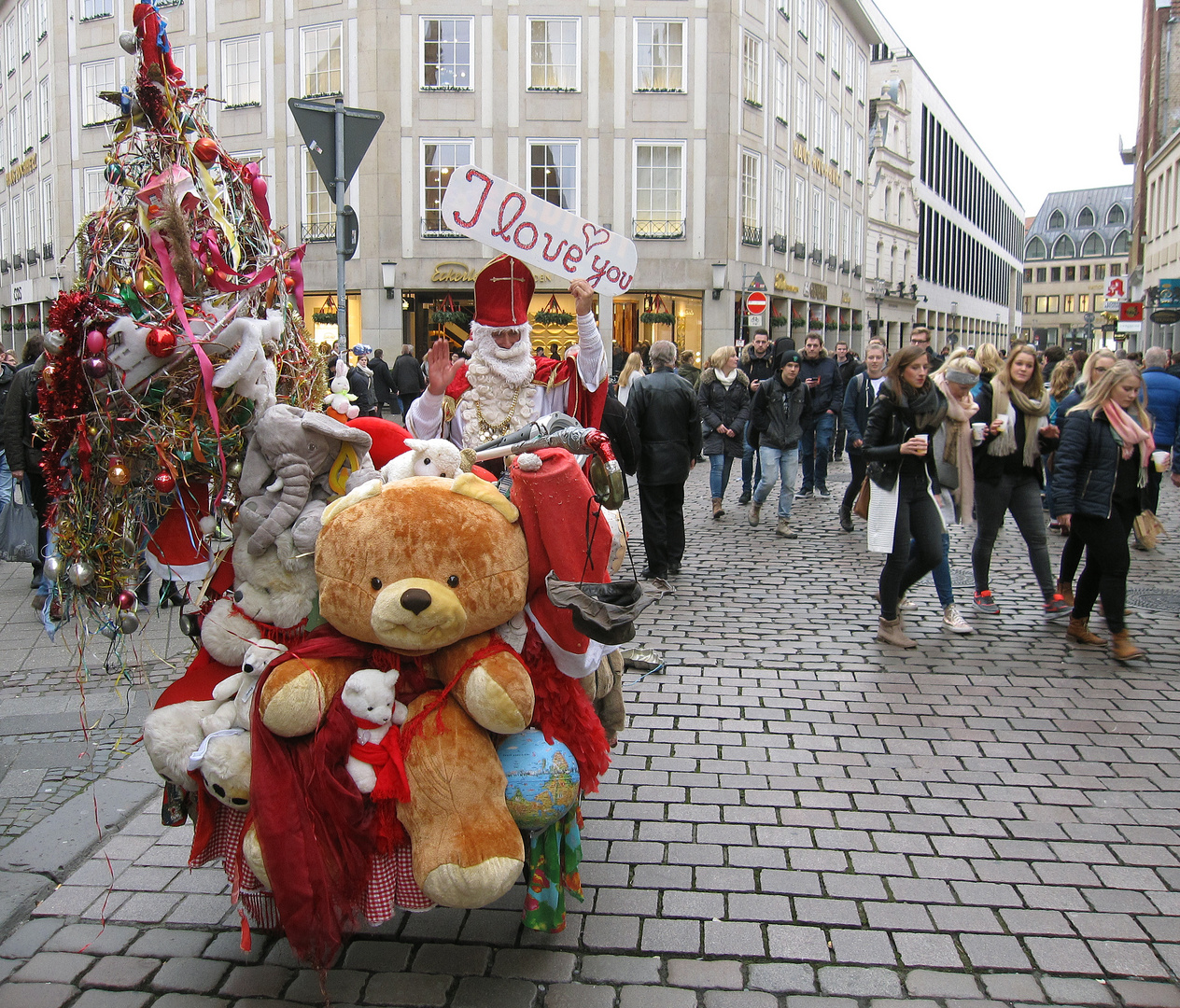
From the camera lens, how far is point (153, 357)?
2.90 metres

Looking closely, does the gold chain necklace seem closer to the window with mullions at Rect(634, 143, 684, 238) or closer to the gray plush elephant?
the gray plush elephant

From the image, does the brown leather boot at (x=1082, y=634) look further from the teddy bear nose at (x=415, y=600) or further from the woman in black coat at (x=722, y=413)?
the woman in black coat at (x=722, y=413)

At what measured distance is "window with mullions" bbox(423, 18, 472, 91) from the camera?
25625 millimetres

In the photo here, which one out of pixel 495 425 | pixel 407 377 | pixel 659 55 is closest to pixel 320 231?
pixel 407 377

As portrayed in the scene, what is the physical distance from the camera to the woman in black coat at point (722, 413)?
462 inches

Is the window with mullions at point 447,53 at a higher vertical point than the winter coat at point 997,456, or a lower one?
higher

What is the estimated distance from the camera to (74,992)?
2.93m

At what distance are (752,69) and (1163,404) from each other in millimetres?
21363

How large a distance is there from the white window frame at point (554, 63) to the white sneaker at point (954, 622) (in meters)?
22.1

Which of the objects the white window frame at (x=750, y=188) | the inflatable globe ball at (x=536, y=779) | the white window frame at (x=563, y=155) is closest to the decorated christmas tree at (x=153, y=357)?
the inflatable globe ball at (x=536, y=779)

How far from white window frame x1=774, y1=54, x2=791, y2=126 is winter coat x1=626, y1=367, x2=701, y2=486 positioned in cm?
2419

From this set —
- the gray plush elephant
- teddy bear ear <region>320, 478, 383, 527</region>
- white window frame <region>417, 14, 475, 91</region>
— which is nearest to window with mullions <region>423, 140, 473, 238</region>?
white window frame <region>417, 14, 475, 91</region>

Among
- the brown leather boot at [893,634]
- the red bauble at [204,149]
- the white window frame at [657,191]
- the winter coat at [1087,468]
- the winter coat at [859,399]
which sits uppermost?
the white window frame at [657,191]

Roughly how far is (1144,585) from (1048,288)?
124260 mm
